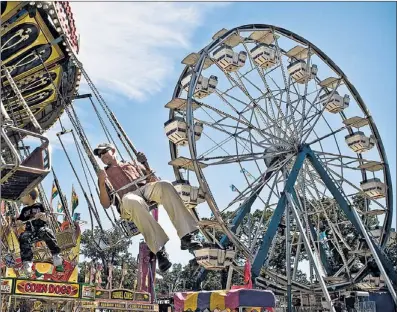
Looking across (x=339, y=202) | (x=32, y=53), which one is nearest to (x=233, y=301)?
(x=32, y=53)

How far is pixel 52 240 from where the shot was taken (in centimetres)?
827

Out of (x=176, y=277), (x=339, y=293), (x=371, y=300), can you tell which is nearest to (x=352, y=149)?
(x=339, y=293)

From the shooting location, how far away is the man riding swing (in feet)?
23.7

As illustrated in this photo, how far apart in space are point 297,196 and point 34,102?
7.61 meters

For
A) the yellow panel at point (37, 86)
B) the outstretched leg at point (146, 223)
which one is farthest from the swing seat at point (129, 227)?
the yellow panel at point (37, 86)

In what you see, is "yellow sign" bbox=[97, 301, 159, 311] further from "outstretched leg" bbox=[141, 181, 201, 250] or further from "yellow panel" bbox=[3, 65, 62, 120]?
"yellow panel" bbox=[3, 65, 62, 120]

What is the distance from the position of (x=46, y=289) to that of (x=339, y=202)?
942 cm

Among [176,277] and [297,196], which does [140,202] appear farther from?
[176,277]

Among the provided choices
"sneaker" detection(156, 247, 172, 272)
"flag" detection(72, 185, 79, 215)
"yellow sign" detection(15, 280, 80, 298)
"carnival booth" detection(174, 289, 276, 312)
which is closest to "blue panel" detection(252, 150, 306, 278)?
"carnival booth" detection(174, 289, 276, 312)

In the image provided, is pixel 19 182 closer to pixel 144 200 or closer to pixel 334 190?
pixel 144 200

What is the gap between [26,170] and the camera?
5.36 metres

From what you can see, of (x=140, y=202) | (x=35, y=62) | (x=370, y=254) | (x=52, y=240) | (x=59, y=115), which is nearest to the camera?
(x=140, y=202)

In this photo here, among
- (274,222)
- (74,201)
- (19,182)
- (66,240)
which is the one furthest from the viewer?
(74,201)

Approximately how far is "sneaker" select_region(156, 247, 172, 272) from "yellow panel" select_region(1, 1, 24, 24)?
4308 millimetres
